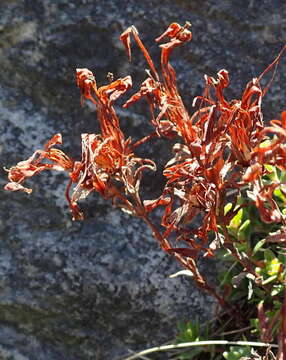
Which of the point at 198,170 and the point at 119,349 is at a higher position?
the point at 198,170

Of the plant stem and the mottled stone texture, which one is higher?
the mottled stone texture

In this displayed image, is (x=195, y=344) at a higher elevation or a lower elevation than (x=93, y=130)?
lower

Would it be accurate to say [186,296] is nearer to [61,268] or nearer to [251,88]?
[61,268]

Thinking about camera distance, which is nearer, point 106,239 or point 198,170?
point 198,170

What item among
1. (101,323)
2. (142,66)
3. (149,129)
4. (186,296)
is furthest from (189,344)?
(142,66)

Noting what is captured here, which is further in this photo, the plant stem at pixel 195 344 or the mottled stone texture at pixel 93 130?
the mottled stone texture at pixel 93 130

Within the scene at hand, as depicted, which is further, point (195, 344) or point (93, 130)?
point (93, 130)

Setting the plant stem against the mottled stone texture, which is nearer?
the plant stem

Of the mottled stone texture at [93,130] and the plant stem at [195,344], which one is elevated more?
the mottled stone texture at [93,130]
